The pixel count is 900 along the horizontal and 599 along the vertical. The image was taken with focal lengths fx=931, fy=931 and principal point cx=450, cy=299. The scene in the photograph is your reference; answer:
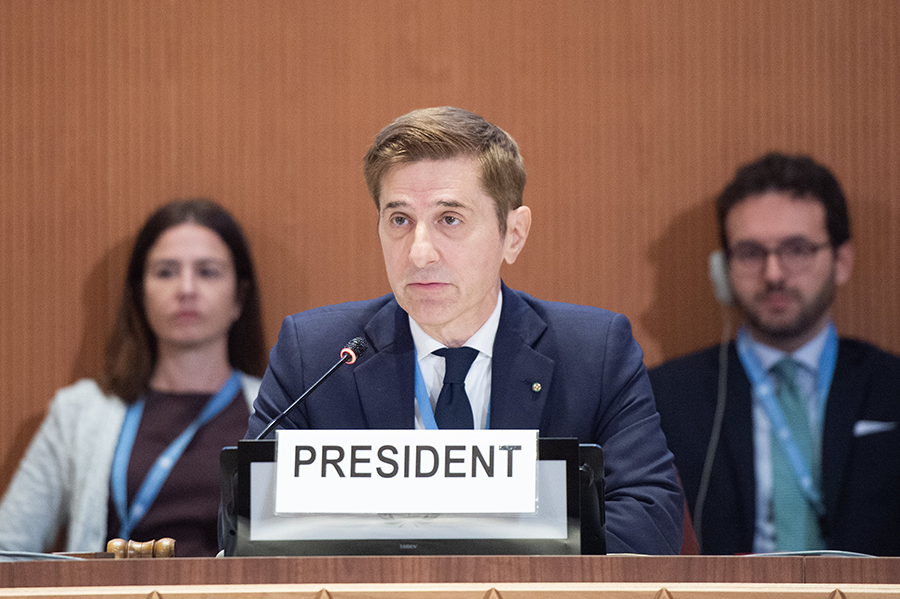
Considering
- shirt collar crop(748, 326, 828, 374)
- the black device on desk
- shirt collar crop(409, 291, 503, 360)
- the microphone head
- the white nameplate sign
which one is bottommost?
the black device on desk

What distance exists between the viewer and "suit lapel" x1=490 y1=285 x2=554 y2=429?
1840 mm

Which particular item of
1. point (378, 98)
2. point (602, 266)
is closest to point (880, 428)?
point (602, 266)

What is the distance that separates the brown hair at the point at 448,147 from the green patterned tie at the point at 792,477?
1.52m

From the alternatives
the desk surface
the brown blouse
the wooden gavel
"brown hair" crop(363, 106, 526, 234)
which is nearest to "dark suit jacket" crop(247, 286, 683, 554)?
"brown hair" crop(363, 106, 526, 234)

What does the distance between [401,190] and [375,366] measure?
362 mm

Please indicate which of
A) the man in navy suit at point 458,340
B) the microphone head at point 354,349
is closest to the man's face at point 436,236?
the man in navy suit at point 458,340

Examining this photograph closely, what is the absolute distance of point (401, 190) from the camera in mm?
1838

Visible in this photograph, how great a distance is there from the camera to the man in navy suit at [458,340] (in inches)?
72.1

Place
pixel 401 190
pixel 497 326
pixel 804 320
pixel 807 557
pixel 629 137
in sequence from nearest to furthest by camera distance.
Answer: pixel 807 557
pixel 401 190
pixel 497 326
pixel 804 320
pixel 629 137

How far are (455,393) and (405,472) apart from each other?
0.56 meters

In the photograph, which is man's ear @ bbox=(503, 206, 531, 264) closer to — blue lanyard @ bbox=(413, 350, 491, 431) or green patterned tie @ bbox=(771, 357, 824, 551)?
blue lanyard @ bbox=(413, 350, 491, 431)

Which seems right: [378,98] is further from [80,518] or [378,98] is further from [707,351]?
[80,518]

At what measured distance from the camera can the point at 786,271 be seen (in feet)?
9.96

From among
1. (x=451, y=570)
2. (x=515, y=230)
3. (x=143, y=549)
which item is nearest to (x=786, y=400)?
(x=515, y=230)
